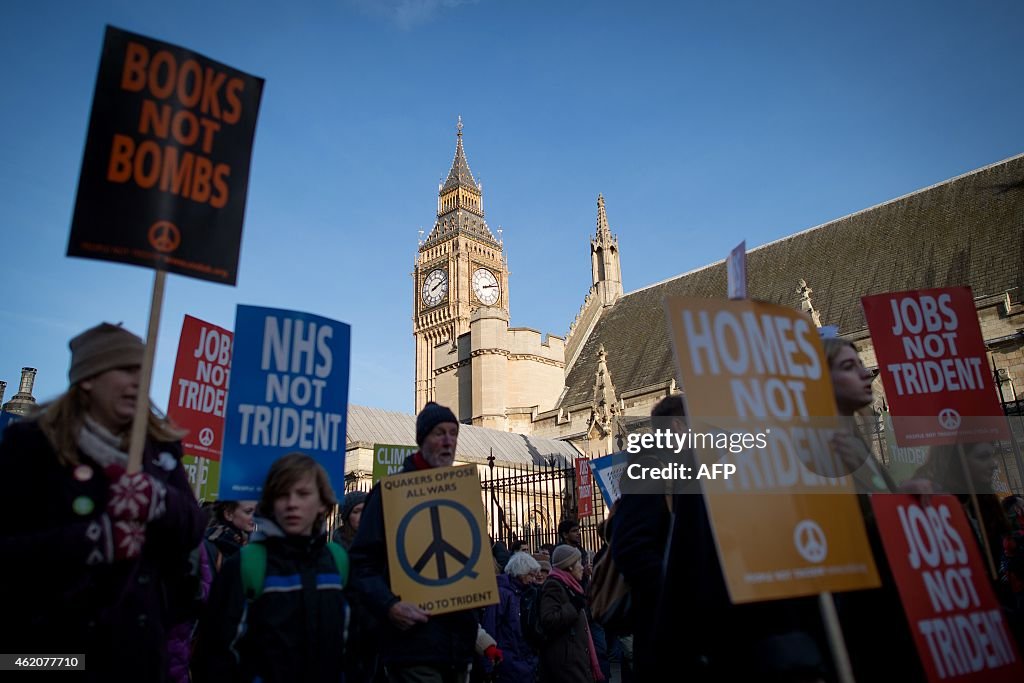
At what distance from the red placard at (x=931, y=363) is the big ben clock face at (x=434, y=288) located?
6032cm

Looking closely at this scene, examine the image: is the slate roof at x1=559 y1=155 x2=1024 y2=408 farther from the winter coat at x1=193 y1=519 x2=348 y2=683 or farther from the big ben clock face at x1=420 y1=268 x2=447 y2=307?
the big ben clock face at x1=420 y1=268 x2=447 y2=307

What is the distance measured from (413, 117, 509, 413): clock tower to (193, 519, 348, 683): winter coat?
58901mm

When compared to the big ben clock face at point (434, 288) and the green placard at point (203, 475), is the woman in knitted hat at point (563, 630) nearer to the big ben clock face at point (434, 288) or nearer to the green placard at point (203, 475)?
the green placard at point (203, 475)

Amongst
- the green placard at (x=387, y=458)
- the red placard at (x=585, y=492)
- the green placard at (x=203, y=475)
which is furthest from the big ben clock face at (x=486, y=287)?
the green placard at (x=203, y=475)

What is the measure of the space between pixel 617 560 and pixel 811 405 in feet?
3.48

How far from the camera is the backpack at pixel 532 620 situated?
5793 mm

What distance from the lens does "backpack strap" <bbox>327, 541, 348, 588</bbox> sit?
3.15 metres

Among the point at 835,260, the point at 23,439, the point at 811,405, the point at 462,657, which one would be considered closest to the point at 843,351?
the point at 811,405

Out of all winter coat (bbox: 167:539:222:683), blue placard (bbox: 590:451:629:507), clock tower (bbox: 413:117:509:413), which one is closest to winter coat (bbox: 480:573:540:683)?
blue placard (bbox: 590:451:629:507)

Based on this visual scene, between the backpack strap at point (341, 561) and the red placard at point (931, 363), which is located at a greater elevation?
the red placard at point (931, 363)

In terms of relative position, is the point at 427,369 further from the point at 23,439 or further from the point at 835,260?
the point at 23,439

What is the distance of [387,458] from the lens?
1080cm

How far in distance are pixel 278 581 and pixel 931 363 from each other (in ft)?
16.0

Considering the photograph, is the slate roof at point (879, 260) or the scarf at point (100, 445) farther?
the slate roof at point (879, 260)
